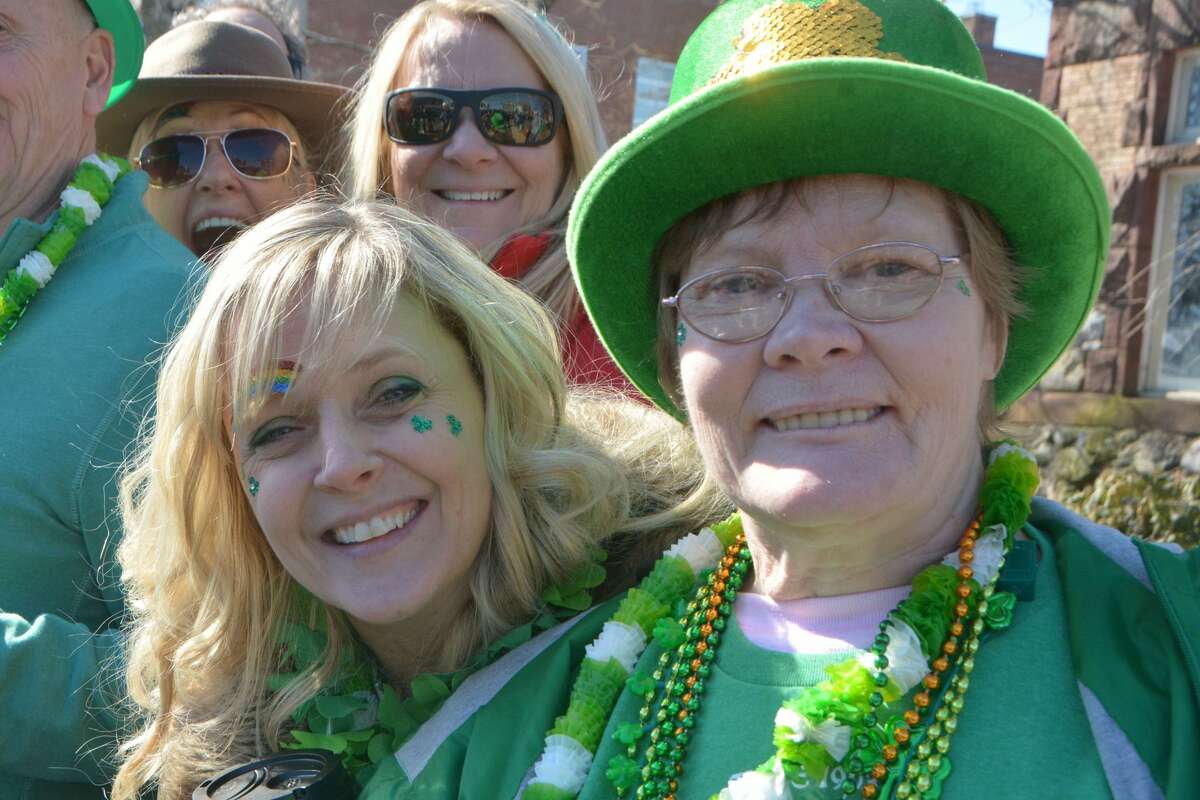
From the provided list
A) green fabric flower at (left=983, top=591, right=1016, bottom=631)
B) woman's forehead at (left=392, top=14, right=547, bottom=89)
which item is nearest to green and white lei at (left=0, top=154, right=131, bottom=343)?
woman's forehead at (left=392, top=14, right=547, bottom=89)

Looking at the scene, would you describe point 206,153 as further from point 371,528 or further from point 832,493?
point 832,493

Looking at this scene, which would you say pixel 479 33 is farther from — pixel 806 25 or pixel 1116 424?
pixel 1116 424

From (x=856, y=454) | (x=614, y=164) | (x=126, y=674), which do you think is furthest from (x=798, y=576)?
(x=126, y=674)

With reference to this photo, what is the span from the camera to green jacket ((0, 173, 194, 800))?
7.66ft

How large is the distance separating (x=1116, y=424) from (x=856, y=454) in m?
5.54

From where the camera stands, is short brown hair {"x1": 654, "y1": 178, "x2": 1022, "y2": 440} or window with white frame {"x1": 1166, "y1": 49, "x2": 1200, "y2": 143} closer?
short brown hair {"x1": 654, "y1": 178, "x2": 1022, "y2": 440}

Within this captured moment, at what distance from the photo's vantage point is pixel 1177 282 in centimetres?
670

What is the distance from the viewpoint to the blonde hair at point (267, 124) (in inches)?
152

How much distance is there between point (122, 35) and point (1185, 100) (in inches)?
211

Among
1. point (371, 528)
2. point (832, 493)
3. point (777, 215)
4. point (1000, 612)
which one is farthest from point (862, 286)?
point (371, 528)

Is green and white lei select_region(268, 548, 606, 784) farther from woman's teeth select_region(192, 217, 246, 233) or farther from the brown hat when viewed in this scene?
the brown hat

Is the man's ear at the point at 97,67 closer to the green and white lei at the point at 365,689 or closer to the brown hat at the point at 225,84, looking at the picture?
the brown hat at the point at 225,84

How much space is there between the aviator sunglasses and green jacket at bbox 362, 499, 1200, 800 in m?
2.28

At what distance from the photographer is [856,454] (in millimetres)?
1725
